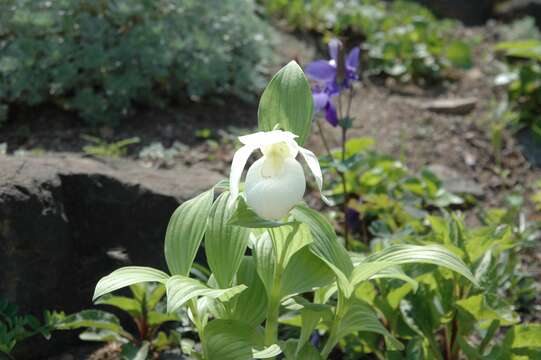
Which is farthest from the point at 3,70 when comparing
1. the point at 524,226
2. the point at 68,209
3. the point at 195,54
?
the point at 524,226

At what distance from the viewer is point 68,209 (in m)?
2.46

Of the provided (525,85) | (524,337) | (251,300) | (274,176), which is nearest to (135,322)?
(251,300)

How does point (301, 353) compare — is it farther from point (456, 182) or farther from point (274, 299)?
point (456, 182)

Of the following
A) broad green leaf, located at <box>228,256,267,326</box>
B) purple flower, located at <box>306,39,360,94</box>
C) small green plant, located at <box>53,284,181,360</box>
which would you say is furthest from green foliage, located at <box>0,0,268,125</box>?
broad green leaf, located at <box>228,256,267,326</box>

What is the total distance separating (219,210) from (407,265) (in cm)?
68

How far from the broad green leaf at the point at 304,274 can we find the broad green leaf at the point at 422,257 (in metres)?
0.08

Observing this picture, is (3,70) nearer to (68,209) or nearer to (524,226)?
(68,209)

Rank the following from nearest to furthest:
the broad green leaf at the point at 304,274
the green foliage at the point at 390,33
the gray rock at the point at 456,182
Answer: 1. the broad green leaf at the point at 304,274
2. the gray rock at the point at 456,182
3. the green foliage at the point at 390,33

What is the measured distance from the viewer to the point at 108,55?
12.3ft

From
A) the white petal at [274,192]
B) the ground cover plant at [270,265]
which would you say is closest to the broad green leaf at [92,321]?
the ground cover plant at [270,265]

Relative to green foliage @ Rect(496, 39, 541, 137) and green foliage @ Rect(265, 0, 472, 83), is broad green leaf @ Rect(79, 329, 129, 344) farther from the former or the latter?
green foliage @ Rect(265, 0, 472, 83)

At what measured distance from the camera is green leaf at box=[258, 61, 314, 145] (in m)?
1.83

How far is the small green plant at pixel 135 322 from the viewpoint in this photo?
219cm

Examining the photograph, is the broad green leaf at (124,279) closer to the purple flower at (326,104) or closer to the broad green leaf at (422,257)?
the broad green leaf at (422,257)
